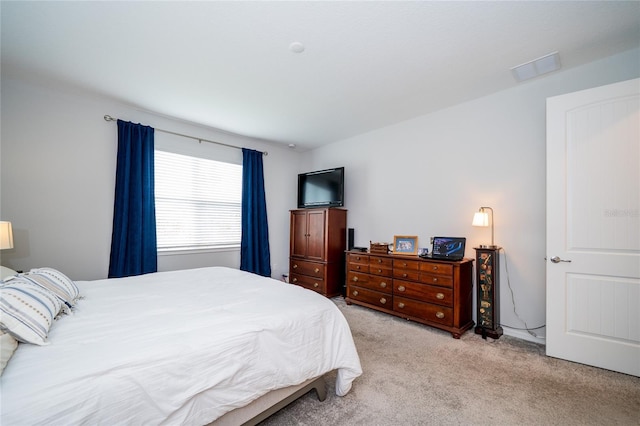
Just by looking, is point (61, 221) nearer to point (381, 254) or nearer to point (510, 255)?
point (381, 254)

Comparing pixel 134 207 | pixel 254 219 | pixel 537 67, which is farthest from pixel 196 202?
pixel 537 67

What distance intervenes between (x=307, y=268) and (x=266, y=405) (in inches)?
114

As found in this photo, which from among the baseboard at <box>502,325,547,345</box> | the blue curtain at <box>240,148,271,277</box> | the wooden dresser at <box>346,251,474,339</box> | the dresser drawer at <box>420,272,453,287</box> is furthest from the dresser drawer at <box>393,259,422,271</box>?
the blue curtain at <box>240,148,271,277</box>

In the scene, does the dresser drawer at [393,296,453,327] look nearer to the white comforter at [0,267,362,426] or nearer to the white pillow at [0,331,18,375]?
the white comforter at [0,267,362,426]

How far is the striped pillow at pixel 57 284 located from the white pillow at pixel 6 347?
634 mm

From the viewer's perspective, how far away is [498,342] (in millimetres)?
2658

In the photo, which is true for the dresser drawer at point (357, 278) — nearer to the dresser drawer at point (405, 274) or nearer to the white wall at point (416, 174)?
the dresser drawer at point (405, 274)

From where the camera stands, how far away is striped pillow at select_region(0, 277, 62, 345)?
1139mm

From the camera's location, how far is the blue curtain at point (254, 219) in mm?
4348

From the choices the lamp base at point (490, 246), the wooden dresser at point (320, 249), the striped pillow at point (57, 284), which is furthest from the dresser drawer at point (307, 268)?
the striped pillow at point (57, 284)

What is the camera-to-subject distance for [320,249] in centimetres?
419

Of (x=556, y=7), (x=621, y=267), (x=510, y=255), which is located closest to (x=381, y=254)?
(x=510, y=255)

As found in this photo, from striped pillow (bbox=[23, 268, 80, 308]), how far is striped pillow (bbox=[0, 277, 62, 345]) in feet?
0.66

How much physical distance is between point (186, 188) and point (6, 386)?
10.6 feet
